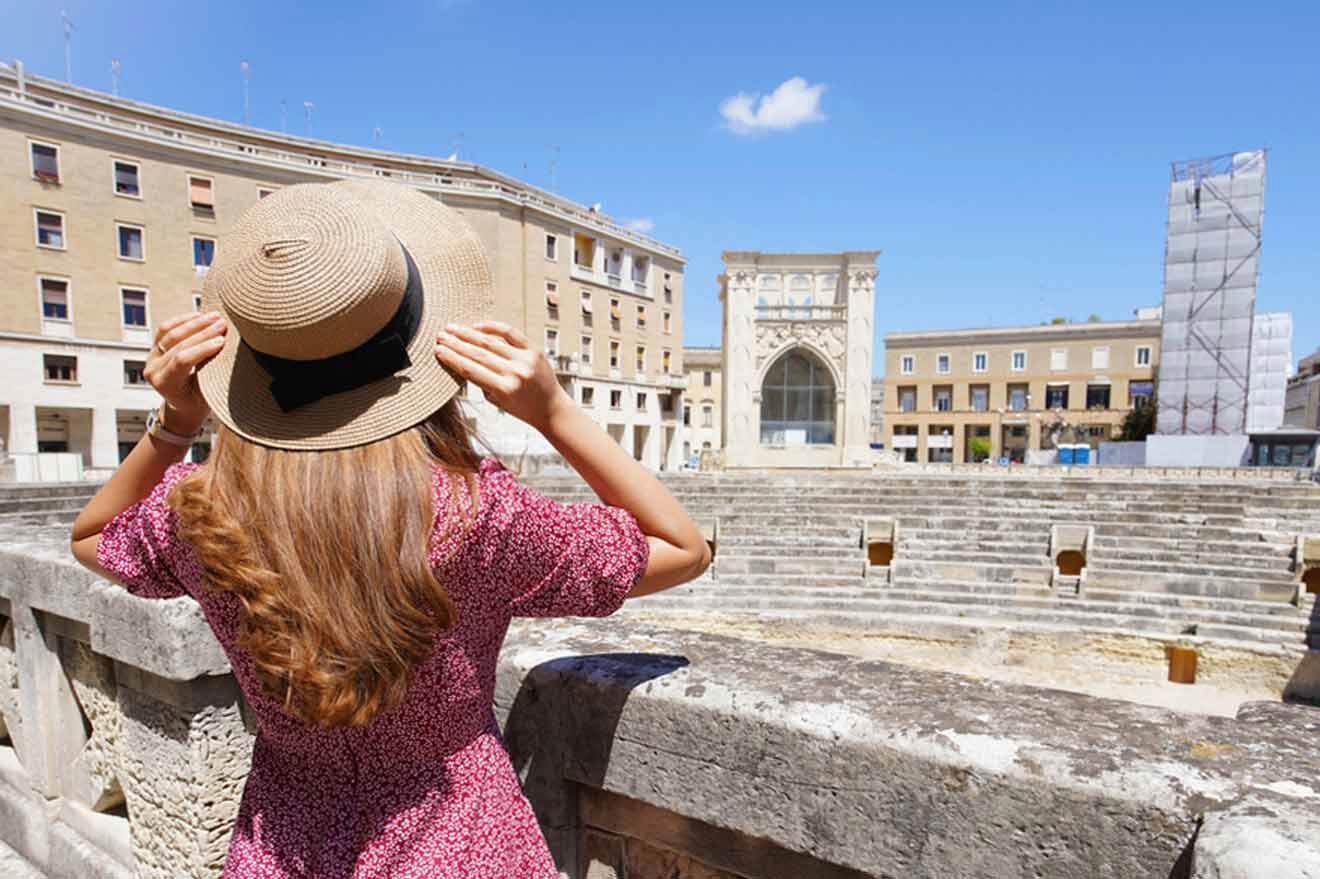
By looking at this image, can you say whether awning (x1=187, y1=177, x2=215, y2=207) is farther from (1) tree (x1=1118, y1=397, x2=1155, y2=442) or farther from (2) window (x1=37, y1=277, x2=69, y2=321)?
(1) tree (x1=1118, y1=397, x2=1155, y2=442)

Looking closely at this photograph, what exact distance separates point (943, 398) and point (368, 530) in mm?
48633

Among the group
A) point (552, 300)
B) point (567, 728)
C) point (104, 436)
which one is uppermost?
point (552, 300)

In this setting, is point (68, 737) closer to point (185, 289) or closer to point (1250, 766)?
point (1250, 766)

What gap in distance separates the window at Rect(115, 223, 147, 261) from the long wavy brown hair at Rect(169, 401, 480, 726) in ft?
92.7

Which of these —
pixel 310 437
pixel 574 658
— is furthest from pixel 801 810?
pixel 310 437

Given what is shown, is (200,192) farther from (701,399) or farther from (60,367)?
(701,399)

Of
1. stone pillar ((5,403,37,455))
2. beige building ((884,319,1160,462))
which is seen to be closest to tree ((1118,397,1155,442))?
beige building ((884,319,1160,462))

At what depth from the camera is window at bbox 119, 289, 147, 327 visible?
73.7 ft

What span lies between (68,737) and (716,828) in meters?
2.41

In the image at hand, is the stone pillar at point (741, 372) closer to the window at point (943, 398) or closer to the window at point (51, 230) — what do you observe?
the window at point (51, 230)

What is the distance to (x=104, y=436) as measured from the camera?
850 inches

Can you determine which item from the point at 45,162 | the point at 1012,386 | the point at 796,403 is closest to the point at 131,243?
the point at 45,162

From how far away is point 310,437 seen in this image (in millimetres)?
848

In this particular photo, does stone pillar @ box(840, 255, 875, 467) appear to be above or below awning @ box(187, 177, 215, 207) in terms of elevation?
below
